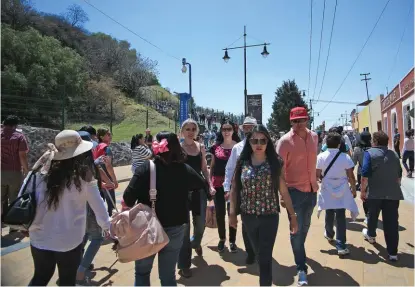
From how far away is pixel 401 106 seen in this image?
68.2 feet

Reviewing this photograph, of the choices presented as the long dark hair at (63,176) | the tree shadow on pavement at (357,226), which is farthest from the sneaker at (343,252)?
the long dark hair at (63,176)

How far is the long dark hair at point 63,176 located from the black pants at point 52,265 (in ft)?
1.20

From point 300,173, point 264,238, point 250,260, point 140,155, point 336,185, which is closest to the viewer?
point 264,238

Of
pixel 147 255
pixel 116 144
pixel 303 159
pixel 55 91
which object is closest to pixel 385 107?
pixel 116 144

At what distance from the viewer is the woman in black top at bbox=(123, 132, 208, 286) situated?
8.73 feet

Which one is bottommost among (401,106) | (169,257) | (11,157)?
(169,257)

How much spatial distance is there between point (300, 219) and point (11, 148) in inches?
199

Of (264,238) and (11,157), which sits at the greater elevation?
(11,157)

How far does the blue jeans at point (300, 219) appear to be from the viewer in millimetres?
3674

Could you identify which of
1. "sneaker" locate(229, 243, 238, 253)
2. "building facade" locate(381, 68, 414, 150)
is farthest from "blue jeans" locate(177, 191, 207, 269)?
"building facade" locate(381, 68, 414, 150)

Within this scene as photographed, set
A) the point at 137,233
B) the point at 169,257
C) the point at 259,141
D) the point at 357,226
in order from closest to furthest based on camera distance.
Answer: the point at 137,233 < the point at 169,257 < the point at 259,141 < the point at 357,226

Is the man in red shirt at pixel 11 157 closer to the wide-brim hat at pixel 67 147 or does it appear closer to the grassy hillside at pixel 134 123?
the wide-brim hat at pixel 67 147

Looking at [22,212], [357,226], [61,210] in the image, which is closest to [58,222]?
[61,210]

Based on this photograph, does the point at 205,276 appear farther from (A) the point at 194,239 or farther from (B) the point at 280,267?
(B) the point at 280,267
